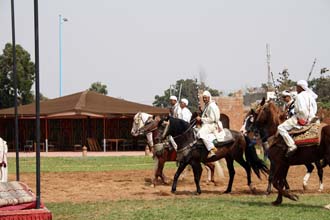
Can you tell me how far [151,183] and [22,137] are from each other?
26.9 metres

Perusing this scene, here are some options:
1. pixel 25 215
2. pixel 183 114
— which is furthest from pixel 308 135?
pixel 25 215

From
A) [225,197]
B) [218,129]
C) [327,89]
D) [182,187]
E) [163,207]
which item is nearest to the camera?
[163,207]

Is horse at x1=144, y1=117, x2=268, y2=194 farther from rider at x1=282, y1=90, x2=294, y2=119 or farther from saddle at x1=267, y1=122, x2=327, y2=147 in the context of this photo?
saddle at x1=267, y1=122, x2=327, y2=147

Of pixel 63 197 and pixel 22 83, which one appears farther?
pixel 22 83

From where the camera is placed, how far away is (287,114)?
13.5 meters

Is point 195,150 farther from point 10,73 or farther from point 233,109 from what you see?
point 10,73

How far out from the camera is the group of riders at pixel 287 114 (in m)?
11.5

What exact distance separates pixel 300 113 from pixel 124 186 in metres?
6.12

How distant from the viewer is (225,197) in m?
13.0

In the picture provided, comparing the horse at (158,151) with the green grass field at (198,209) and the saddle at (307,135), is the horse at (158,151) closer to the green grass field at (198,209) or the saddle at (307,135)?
the green grass field at (198,209)

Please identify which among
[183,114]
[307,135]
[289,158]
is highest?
[183,114]

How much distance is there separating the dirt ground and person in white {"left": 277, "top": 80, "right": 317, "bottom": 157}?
8.90 ft

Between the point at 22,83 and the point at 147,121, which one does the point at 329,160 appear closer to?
the point at 147,121

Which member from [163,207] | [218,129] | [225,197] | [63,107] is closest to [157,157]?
[218,129]
